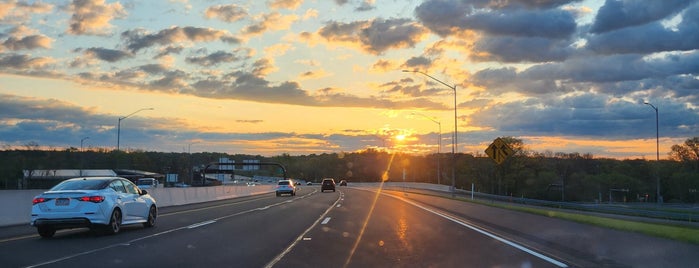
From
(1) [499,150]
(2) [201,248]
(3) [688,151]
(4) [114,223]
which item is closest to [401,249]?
(2) [201,248]

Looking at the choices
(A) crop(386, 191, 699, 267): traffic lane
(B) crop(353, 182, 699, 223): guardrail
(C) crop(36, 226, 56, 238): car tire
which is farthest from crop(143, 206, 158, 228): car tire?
(B) crop(353, 182, 699, 223): guardrail

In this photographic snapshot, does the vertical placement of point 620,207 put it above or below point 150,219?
below

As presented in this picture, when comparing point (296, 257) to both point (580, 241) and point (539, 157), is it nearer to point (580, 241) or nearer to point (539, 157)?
point (580, 241)

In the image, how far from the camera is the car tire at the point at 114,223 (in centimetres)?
1573

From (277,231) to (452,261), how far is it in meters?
7.46

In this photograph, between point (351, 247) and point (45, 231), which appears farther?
point (45, 231)

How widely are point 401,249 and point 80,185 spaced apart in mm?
8790

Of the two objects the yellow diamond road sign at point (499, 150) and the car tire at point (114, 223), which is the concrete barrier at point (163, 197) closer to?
the car tire at point (114, 223)

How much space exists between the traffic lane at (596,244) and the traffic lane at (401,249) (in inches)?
35.5

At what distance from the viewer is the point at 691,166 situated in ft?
356

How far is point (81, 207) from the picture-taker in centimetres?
1518

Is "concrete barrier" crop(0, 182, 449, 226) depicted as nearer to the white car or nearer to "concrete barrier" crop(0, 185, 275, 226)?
"concrete barrier" crop(0, 185, 275, 226)

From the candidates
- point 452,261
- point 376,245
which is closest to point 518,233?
point 376,245

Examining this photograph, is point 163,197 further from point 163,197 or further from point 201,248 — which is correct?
point 201,248
